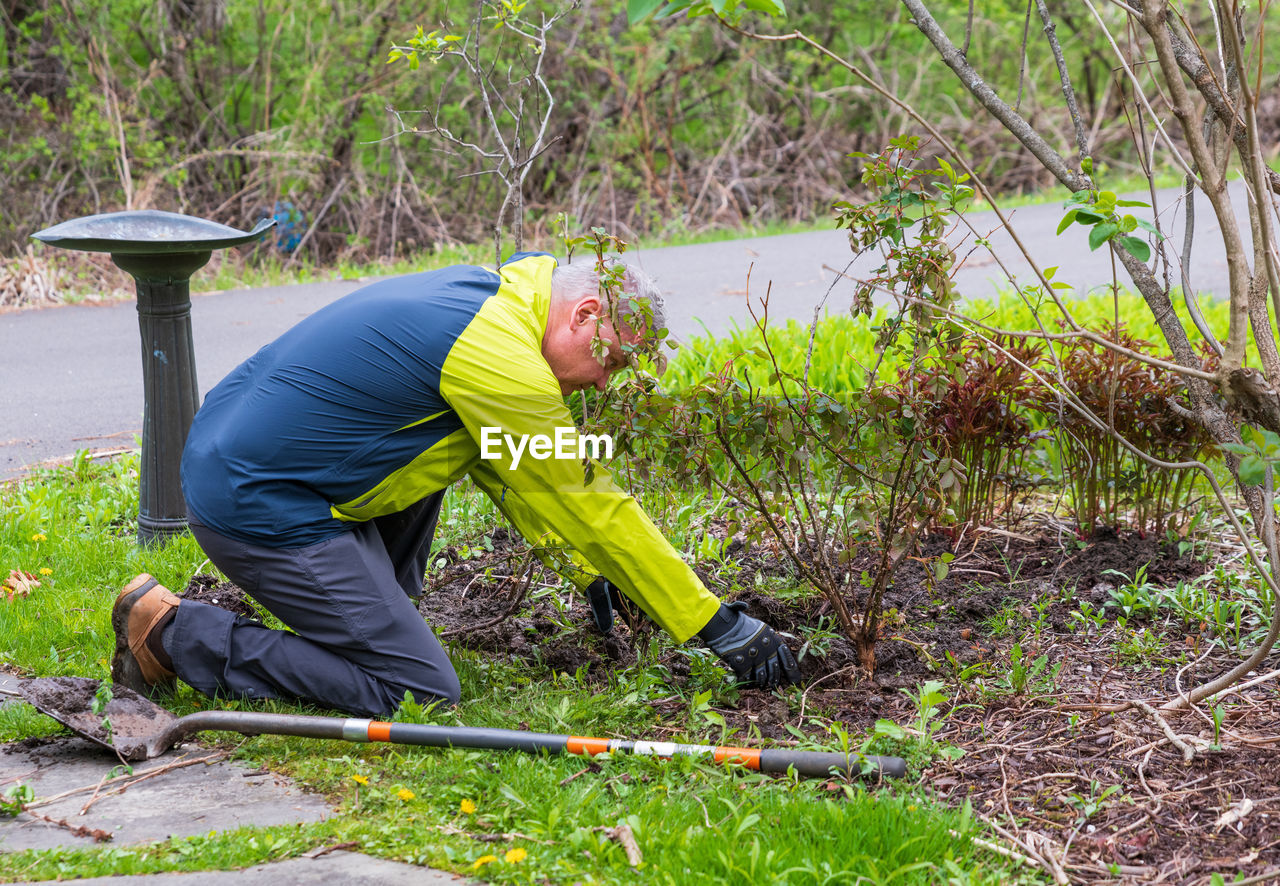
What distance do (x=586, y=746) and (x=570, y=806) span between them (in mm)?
229

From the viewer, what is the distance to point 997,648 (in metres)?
3.42

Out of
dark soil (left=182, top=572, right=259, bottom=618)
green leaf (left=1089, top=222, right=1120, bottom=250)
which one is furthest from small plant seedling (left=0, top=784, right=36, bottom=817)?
green leaf (left=1089, top=222, right=1120, bottom=250)

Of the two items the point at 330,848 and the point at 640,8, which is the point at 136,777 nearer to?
the point at 330,848

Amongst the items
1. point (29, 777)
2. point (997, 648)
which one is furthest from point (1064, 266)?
point (29, 777)

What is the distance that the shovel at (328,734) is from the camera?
2693 millimetres

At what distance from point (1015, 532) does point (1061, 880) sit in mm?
2111

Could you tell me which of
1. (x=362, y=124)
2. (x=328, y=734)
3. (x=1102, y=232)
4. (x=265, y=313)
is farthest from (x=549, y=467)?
(x=362, y=124)

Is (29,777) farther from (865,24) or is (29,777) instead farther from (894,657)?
(865,24)

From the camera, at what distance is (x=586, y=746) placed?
109 inches

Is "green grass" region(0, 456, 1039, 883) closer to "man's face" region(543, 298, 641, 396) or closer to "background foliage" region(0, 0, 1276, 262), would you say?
"man's face" region(543, 298, 641, 396)

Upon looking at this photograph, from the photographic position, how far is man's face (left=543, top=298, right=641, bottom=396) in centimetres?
303

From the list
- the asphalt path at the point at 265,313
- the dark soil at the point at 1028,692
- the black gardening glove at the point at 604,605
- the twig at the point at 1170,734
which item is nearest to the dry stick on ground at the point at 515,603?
the dark soil at the point at 1028,692

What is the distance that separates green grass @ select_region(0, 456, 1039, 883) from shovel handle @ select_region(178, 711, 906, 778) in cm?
3

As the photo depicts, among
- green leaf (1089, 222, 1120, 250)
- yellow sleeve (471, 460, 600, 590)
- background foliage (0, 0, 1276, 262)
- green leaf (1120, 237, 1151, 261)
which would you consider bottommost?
yellow sleeve (471, 460, 600, 590)
